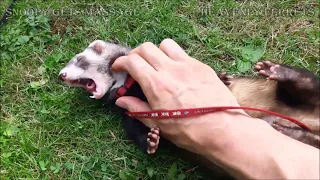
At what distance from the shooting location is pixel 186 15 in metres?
3.05

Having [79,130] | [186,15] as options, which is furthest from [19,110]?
[186,15]

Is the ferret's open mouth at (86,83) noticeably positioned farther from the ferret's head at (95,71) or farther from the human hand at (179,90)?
the human hand at (179,90)

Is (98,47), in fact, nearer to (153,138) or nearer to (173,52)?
(173,52)

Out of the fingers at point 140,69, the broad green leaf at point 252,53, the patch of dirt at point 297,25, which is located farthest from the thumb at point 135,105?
the patch of dirt at point 297,25

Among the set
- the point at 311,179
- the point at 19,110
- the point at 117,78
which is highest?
the point at 311,179

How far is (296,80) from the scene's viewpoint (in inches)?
91.4

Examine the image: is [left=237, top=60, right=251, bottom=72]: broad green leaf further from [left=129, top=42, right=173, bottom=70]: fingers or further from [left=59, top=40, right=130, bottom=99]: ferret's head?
[left=129, top=42, right=173, bottom=70]: fingers

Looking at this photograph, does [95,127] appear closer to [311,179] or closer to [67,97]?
[67,97]

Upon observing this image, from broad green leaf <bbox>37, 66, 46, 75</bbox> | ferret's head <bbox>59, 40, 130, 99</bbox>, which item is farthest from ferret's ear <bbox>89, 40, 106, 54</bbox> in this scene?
broad green leaf <bbox>37, 66, 46, 75</bbox>

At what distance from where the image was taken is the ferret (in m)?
2.25

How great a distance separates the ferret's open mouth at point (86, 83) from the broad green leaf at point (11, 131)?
41cm

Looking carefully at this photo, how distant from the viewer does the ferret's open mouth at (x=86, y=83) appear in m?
2.57

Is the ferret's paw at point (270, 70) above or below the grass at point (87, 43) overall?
above

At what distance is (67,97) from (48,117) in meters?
0.16
